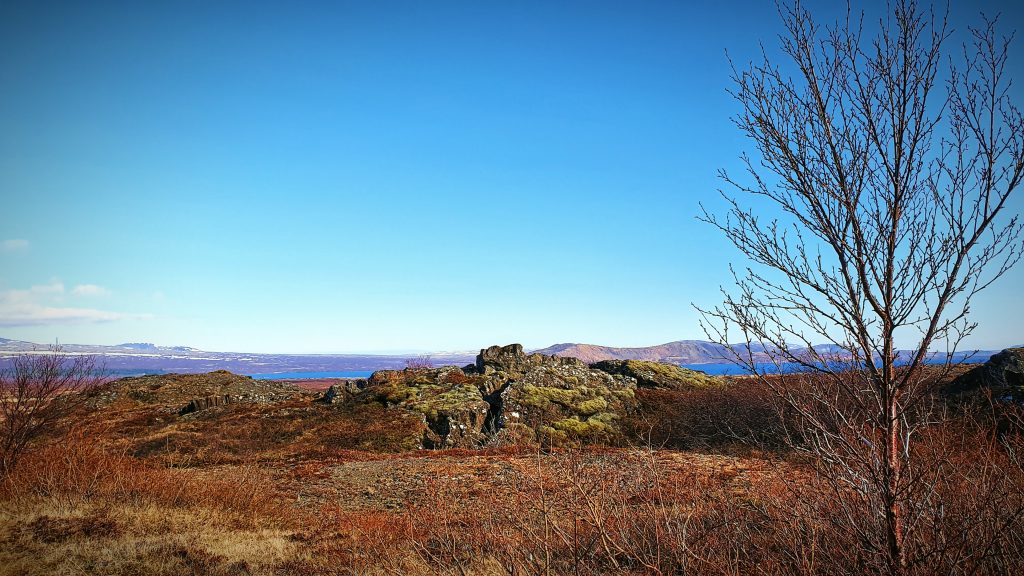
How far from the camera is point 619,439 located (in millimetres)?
20172

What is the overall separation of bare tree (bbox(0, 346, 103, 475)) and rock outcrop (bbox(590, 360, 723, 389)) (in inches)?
993

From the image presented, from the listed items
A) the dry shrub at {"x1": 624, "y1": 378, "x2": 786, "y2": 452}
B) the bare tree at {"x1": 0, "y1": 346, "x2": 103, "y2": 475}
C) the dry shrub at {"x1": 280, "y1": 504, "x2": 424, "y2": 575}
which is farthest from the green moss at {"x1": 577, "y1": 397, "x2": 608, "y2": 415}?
the bare tree at {"x1": 0, "y1": 346, "x2": 103, "y2": 475}

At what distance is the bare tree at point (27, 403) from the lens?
32.0 feet

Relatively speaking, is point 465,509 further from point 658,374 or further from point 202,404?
point 202,404

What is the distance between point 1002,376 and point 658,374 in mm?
15679

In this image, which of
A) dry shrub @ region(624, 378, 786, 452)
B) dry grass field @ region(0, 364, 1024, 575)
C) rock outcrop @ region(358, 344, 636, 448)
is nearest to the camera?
dry grass field @ region(0, 364, 1024, 575)

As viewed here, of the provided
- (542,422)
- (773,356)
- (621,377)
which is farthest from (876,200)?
(621,377)

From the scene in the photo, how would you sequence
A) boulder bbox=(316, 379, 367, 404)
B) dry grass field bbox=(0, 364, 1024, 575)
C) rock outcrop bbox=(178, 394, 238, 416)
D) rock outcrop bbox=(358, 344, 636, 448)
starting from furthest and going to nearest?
boulder bbox=(316, 379, 367, 404) < rock outcrop bbox=(178, 394, 238, 416) < rock outcrop bbox=(358, 344, 636, 448) < dry grass field bbox=(0, 364, 1024, 575)

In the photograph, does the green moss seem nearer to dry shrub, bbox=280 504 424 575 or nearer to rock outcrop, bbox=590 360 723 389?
rock outcrop, bbox=590 360 723 389

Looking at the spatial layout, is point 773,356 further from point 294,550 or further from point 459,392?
point 459,392

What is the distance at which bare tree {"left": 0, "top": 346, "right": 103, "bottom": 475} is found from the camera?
9.74 meters

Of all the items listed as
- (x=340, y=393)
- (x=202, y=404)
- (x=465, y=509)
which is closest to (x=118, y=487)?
(x=465, y=509)

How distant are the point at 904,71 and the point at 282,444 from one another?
21.3 metres

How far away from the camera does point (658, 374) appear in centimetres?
2931
